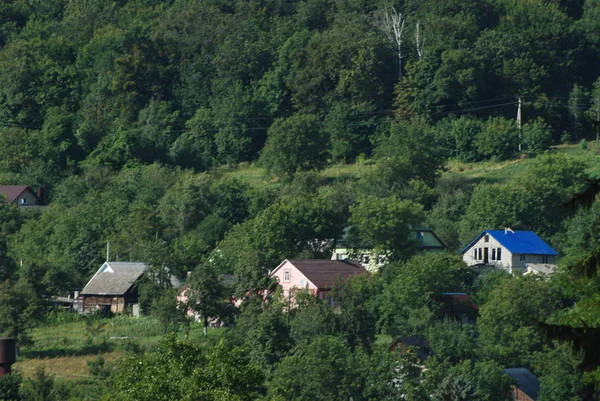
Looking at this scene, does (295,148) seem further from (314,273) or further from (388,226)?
(314,273)

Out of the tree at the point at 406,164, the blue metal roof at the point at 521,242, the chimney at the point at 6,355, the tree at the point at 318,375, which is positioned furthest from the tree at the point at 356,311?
the tree at the point at 406,164

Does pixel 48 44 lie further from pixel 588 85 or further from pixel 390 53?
pixel 588 85

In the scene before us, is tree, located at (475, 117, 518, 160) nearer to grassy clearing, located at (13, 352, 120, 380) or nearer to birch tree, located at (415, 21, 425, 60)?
birch tree, located at (415, 21, 425, 60)

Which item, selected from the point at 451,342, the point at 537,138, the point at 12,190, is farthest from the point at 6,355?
the point at 537,138

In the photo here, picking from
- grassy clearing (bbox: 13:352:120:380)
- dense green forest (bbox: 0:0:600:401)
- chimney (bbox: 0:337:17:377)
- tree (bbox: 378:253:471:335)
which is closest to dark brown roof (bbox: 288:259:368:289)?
dense green forest (bbox: 0:0:600:401)

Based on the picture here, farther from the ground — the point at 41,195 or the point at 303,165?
the point at 303,165

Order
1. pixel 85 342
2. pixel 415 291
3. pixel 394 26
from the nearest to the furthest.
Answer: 1. pixel 85 342
2. pixel 415 291
3. pixel 394 26

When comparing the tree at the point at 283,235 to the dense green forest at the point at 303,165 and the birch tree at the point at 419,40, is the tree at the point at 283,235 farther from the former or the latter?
the birch tree at the point at 419,40
